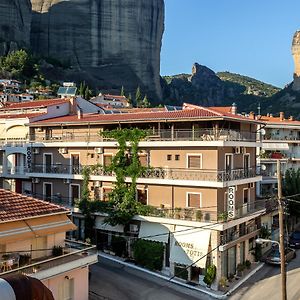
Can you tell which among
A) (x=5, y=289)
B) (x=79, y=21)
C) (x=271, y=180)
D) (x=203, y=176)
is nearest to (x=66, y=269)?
(x=5, y=289)

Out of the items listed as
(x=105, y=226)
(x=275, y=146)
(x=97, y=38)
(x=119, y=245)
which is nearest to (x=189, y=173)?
(x=119, y=245)

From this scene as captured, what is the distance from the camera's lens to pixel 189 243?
28344mm

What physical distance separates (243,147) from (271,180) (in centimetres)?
1509

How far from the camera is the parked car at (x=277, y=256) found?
106ft

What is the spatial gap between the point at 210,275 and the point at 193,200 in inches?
184

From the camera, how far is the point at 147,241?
30.2m

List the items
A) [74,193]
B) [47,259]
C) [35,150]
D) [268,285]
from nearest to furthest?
[47,259]
[268,285]
[74,193]
[35,150]

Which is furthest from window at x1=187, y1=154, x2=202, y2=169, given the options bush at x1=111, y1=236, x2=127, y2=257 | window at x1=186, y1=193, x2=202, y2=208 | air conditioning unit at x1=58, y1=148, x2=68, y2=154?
air conditioning unit at x1=58, y1=148, x2=68, y2=154

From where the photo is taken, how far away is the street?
2530 cm

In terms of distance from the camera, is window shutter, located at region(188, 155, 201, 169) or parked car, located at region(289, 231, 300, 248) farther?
parked car, located at region(289, 231, 300, 248)

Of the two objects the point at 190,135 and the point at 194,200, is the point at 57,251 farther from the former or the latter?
the point at 190,135

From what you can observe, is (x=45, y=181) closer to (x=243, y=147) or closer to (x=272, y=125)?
(x=243, y=147)

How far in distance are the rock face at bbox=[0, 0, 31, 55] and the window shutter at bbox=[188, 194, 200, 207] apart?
330ft

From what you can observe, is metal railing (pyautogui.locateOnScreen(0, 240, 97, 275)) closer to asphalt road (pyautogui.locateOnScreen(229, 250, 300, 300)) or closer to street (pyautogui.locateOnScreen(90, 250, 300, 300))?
street (pyautogui.locateOnScreen(90, 250, 300, 300))
